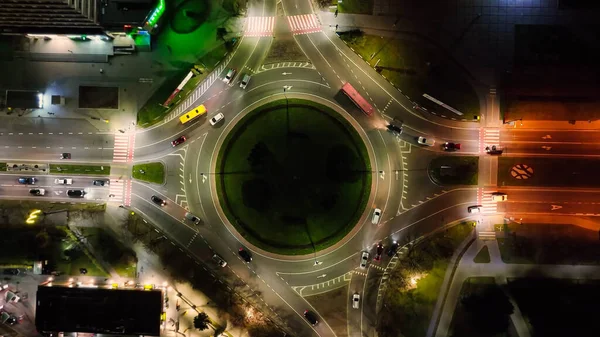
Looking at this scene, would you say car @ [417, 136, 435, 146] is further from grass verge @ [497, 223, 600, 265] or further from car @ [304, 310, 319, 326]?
car @ [304, 310, 319, 326]

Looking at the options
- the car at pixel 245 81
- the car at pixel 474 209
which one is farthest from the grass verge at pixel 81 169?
the car at pixel 474 209

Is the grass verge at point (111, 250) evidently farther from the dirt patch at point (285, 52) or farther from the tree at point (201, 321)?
the dirt patch at point (285, 52)

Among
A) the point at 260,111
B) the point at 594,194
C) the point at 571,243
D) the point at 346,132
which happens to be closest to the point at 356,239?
the point at 346,132

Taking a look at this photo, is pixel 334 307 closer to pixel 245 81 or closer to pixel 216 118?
pixel 216 118

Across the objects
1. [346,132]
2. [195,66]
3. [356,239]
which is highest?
[195,66]

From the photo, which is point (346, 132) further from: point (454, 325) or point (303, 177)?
point (454, 325)
